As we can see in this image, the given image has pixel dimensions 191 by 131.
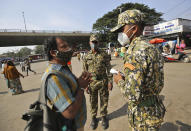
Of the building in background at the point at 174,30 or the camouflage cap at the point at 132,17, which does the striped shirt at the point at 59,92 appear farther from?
the building in background at the point at 174,30

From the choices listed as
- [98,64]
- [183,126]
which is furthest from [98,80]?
[183,126]

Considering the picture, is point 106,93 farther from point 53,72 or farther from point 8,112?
point 8,112

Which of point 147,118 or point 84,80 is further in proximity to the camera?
point 84,80

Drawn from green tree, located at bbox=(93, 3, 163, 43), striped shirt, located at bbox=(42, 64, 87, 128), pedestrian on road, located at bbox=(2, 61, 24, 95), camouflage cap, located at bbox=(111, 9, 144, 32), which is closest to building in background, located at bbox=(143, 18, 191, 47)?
green tree, located at bbox=(93, 3, 163, 43)

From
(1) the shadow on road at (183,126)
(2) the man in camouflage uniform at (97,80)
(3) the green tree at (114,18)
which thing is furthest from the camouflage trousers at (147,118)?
(3) the green tree at (114,18)

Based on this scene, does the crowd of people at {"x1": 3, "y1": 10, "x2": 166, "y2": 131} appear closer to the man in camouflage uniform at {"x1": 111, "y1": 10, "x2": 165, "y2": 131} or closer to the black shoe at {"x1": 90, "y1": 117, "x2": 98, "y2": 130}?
the man in camouflage uniform at {"x1": 111, "y1": 10, "x2": 165, "y2": 131}

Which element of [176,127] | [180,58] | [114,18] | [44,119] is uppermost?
[114,18]

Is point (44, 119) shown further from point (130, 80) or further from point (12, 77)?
point (12, 77)

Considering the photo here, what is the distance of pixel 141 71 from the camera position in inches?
44.3

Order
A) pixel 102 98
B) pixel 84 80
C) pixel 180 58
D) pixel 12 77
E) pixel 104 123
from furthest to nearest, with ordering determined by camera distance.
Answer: pixel 180 58 < pixel 12 77 < pixel 102 98 < pixel 104 123 < pixel 84 80

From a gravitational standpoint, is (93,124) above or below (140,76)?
below

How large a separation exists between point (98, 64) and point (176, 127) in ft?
7.07

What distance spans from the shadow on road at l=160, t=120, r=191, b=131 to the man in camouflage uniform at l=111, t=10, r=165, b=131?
4.85 ft

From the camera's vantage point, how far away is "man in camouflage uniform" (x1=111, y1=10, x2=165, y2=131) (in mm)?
1137
